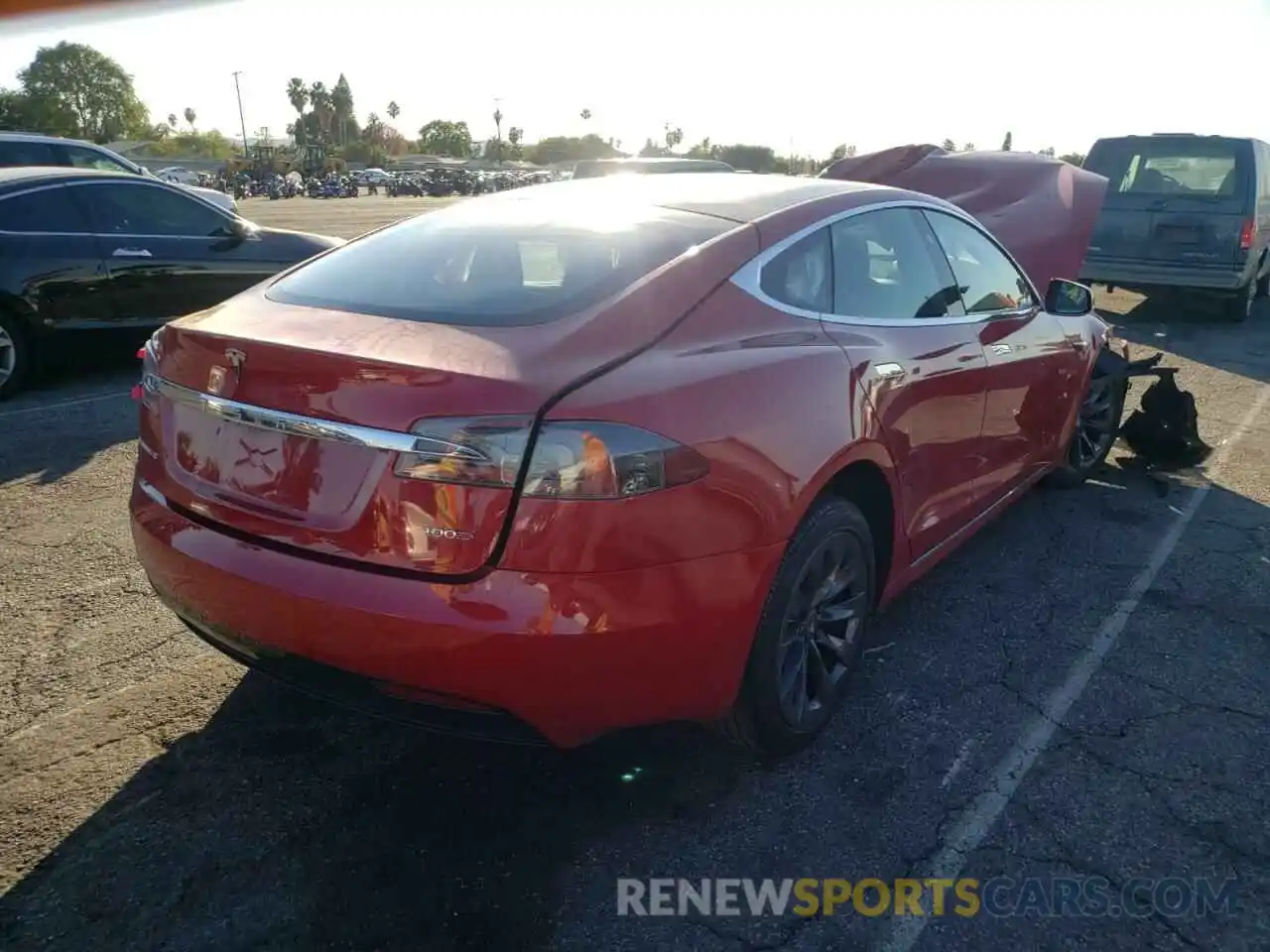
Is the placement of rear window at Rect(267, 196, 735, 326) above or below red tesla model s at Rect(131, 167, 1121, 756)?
above

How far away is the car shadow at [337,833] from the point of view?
7.16 ft

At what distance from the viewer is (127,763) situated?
2736 millimetres

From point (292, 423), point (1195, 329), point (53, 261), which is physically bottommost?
point (1195, 329)

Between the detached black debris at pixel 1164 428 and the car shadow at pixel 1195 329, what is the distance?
3097 millimetres

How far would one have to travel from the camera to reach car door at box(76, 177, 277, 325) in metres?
7.02

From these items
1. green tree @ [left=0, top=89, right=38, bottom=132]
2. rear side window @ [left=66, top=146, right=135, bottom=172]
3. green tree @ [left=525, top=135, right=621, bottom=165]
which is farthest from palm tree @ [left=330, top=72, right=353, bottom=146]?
rear side window @ [left=66, top=146, right=135, bottom=172]

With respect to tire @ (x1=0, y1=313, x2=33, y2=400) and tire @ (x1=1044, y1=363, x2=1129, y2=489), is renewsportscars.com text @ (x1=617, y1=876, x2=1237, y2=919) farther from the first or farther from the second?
tire @ (x1=0, y1=313, x2=33, y2=400)

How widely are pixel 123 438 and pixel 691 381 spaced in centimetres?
456

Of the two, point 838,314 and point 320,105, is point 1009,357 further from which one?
point 320,105

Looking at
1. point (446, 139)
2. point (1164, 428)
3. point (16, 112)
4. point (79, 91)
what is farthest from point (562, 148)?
point (1164, 428)

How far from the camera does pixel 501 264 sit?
9.25ft

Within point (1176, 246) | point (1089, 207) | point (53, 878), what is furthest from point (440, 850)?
point (1176, 246)

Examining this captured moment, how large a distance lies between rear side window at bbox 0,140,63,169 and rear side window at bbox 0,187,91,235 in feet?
13.3

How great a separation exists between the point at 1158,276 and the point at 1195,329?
0.71 metres
